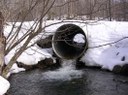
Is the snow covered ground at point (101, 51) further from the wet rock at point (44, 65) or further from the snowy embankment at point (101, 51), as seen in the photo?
the wet rock at point (44, 65)

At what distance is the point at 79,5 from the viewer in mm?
3807

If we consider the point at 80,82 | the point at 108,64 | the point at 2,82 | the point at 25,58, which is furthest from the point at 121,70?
the point at 2,82

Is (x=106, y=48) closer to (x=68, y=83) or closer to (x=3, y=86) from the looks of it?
(x=68, y=83)

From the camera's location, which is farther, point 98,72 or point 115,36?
point 115,36

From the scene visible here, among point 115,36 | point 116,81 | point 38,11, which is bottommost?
point 116,81

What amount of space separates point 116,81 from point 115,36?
594cm

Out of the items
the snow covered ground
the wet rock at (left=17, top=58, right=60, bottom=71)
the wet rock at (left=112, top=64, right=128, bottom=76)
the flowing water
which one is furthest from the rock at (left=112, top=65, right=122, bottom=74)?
the wet rock at (left=17, top=58, right=60, bottom=71)

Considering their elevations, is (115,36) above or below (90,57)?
above

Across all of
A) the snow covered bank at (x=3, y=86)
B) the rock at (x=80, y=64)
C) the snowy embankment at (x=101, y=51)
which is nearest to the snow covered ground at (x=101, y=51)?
the snowy embankment at (x=101, y=51)

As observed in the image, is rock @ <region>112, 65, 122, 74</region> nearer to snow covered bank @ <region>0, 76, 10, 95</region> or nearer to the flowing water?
the flowing water

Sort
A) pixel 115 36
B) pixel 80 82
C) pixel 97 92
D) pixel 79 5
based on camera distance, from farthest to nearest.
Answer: pixel 115 36 < pixel 80 82 < pixel 97 92 < pixel 79 5

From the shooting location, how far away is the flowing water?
11.1 metres

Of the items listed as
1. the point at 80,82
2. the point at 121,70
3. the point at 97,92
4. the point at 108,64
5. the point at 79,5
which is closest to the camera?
the point at 79,5

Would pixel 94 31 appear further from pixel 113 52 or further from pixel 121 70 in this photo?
pixel 121 70
